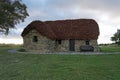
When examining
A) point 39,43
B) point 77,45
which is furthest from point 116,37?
point 39,43

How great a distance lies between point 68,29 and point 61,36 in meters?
1.97

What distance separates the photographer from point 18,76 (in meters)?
16.7

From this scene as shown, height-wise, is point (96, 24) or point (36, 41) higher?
point (96, 24)

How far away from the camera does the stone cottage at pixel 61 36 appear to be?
1689 inches

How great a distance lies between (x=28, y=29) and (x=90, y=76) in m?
29.3

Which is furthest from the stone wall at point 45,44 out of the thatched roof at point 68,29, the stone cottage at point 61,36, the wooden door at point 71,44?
the thatched roof at point 68,29

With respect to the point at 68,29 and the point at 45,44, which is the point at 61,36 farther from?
the point at 45,44

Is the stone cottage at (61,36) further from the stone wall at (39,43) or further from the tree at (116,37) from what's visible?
the tree at (116,37)

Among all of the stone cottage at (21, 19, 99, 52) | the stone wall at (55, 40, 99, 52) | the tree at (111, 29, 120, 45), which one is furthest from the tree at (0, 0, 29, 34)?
the tree at (111, 29, 120, 45)

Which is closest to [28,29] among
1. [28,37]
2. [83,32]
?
[28,37]

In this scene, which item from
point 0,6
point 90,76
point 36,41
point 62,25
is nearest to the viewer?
point 90,76

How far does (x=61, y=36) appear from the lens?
44688 millimetres

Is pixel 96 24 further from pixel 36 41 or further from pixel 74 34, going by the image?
pixel 36 41

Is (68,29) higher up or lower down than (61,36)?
higher up
